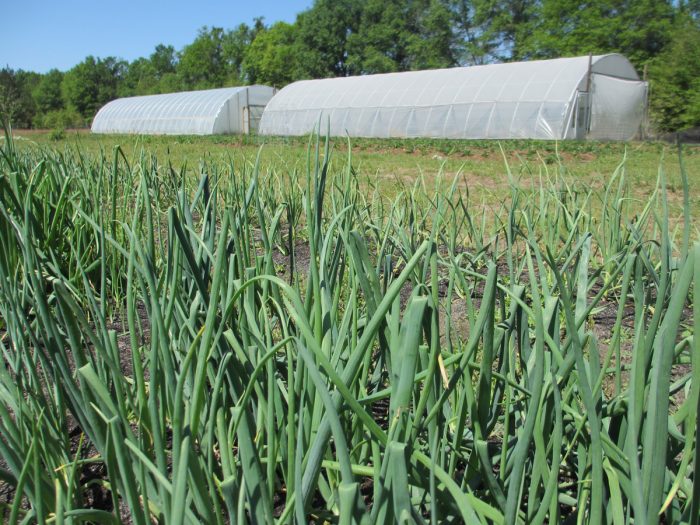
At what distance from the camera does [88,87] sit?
153 feet

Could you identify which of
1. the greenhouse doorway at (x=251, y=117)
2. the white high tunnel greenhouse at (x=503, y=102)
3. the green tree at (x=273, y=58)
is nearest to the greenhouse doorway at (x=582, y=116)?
the white high tunnel greenhouse at (x=503, y=102)

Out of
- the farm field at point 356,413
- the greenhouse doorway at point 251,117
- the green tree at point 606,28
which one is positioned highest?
the green tree at point 606,28

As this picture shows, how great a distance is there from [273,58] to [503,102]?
2788 cm

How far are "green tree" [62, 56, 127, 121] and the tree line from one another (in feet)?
0.26

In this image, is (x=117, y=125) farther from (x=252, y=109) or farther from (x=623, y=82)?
(x=623, y=82)

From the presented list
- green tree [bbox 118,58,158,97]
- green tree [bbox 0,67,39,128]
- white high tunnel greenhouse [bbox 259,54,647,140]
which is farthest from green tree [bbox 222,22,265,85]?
white high tunnel greenhouse [bbox 259,54,647,140]

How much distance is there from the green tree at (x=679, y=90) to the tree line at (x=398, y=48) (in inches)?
1.1

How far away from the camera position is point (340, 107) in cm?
1655

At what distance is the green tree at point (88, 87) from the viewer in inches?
1826

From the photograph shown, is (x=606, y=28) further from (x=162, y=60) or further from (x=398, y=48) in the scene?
(x=162, y=60)

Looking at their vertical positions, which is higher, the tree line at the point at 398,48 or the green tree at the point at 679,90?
the tree line at the point at 398,48

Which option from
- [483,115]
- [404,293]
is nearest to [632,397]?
[404,293]

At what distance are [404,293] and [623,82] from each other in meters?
14.8

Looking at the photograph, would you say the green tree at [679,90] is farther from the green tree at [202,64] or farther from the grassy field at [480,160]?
the green tree at [202,64]
